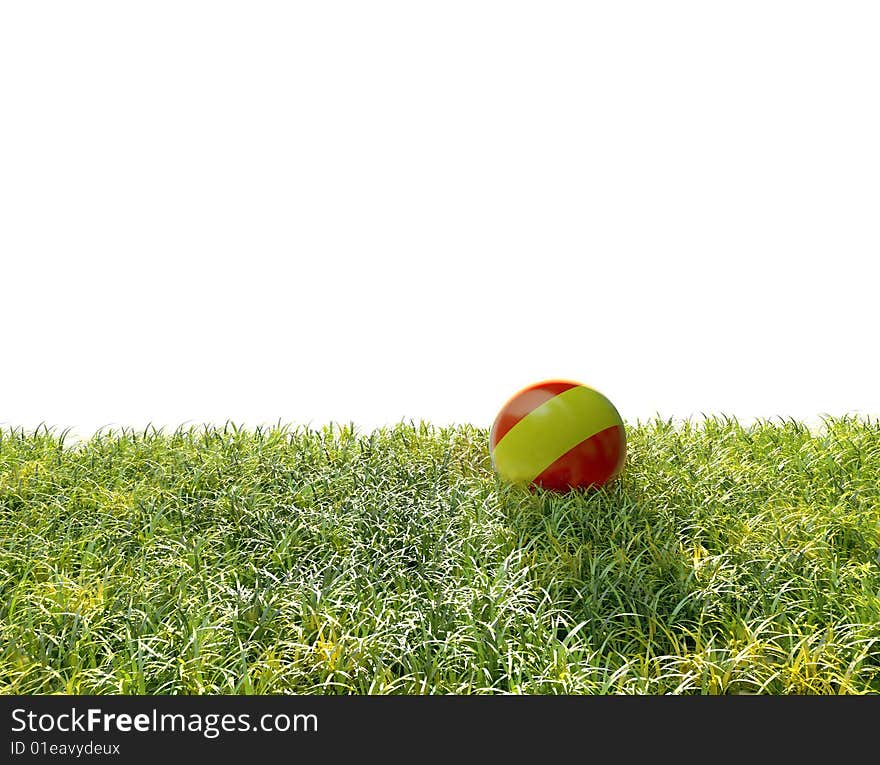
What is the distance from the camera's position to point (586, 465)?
5.28 metres

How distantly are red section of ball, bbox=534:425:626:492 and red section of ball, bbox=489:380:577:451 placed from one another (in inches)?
13.5

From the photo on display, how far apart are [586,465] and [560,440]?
0.22 meters

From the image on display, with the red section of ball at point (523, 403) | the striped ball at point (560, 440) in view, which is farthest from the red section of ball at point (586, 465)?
the red section of ball at point (523, 403)

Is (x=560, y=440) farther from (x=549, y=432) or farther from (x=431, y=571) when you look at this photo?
(x=431, y=571)

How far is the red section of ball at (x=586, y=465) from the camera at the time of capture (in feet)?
17.2

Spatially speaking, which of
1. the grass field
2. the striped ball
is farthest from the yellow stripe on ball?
the grass field

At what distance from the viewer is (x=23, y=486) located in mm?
5770

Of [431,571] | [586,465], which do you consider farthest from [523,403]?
[431,571]

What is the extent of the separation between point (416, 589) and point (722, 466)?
2.57 metres

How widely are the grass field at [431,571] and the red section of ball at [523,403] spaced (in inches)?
13.9

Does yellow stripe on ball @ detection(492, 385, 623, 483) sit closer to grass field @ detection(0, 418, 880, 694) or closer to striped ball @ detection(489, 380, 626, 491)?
striped ball @ detection(489, 380, 626, 491)
